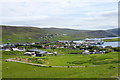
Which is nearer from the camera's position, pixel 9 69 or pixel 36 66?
pixel 9 69

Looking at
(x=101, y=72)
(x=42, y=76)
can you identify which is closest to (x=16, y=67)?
(x=42, y=76)

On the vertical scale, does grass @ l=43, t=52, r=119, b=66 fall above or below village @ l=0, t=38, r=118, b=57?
below

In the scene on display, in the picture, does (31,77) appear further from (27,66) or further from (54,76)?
(27,66)

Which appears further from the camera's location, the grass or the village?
the village

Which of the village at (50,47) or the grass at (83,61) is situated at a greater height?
the village at (50,47)

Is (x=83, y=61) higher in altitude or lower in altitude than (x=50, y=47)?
lower

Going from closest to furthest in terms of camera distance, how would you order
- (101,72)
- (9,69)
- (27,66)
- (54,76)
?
1. (54,76)
2. (101,72)
3. (9,69)
4. (27,66)

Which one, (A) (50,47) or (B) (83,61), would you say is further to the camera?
(A) (50,47)

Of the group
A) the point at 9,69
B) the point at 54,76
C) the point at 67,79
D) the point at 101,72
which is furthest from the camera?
the point at 9,69

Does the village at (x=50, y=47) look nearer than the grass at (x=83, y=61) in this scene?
No

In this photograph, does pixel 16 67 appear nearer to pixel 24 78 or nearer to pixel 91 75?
pixel 24 78
